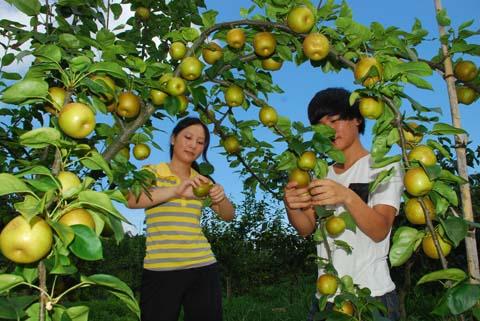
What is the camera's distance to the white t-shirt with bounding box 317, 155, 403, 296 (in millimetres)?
2193

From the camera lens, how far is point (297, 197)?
219 centimetres

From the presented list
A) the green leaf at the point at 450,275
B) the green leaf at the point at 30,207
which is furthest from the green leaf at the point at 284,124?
the green leaf at the point at 30,207

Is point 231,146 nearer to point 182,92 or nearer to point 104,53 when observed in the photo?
point 182,92

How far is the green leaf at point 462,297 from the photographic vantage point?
4.25ft

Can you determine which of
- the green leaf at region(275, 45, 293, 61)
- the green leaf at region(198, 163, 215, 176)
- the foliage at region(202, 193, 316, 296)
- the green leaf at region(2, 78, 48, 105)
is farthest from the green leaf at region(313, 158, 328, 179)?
the foliage at region(202, 193, 316, 296)

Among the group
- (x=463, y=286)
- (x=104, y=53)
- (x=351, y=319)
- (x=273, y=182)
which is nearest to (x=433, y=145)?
(x=463, y=286)

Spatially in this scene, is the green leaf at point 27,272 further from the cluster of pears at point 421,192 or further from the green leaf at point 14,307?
the cluster of pears at point 421,192

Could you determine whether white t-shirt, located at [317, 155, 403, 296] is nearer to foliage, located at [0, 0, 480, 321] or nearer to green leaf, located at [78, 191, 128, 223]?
foliage, located at [0, 0, 480, 321]

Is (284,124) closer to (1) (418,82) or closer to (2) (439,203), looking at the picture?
(1) (418,82)

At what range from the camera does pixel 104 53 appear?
186cm

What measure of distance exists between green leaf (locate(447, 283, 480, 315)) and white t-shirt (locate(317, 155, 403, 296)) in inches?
33.5

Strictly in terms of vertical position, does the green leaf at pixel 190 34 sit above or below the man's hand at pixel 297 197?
above

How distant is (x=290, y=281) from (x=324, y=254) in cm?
734

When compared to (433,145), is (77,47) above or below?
above
